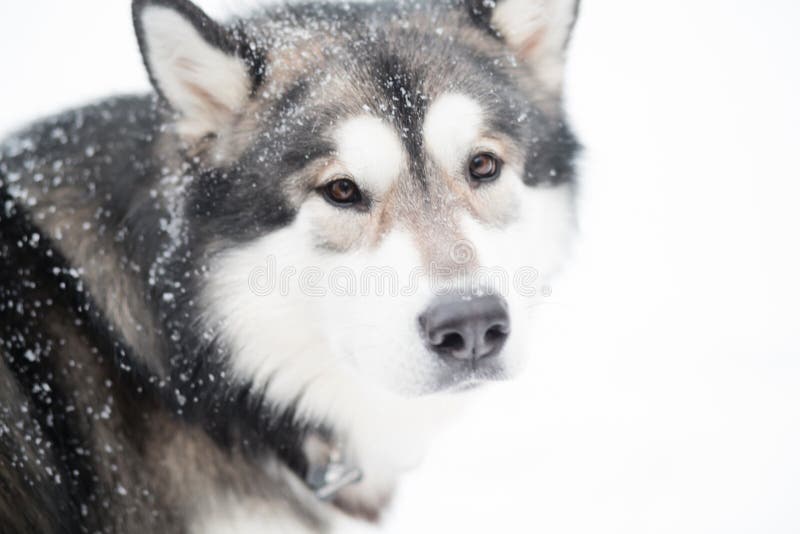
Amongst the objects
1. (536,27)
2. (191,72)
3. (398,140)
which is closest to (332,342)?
(398,140)

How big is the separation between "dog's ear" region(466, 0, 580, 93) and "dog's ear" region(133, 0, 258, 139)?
33.7 inches

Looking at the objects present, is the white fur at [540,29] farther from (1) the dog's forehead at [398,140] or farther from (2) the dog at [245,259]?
(1) the dog's forehead at [398,140]

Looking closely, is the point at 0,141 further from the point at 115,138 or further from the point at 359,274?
the point at 359,274

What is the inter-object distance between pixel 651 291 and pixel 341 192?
3.22 m

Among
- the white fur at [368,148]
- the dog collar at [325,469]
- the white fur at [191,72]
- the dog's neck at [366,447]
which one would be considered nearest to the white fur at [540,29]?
the white fur at [368,148]

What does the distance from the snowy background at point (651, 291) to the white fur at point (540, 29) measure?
0.40m

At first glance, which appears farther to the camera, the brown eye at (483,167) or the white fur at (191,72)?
the brown eye at (483,167)

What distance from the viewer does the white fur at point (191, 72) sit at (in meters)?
1.89

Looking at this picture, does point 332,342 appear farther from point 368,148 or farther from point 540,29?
point 540,29

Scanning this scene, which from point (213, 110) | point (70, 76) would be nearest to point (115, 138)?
point (213, 110)

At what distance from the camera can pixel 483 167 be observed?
84.7 inches

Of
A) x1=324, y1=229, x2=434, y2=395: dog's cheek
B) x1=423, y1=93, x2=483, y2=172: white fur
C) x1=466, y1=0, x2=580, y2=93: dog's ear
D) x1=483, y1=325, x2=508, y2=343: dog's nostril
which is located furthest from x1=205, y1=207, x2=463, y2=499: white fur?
x1=466, y1=0, x2=580, y2=93: dog's ear

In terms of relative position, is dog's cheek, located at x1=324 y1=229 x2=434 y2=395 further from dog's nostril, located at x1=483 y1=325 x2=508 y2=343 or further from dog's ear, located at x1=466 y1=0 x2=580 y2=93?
dog's ear, located at x1=466 y1=0 x2=580 y2=93

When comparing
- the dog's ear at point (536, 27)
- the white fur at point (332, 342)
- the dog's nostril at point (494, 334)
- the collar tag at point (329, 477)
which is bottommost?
the collar tag at point (329, 477)
